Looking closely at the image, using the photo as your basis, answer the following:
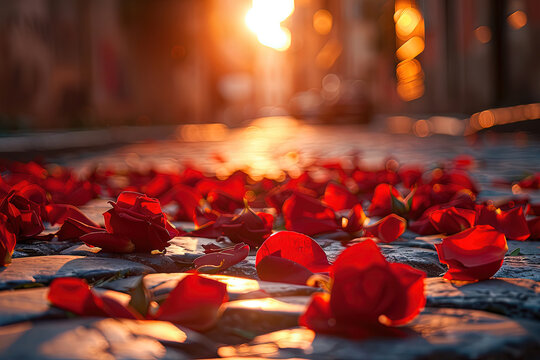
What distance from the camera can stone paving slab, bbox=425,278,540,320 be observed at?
3.34 ft

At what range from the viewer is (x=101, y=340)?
2.63 feet

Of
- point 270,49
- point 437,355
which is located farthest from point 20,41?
point 270,49

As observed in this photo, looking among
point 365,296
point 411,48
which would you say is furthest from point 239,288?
point 411,48

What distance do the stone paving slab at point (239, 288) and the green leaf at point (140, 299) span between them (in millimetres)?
119

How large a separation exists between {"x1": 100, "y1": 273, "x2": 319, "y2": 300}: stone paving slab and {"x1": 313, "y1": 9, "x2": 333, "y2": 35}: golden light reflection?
4972 centimetres

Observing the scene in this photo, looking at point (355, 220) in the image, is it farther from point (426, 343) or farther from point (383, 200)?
point (426, 343)

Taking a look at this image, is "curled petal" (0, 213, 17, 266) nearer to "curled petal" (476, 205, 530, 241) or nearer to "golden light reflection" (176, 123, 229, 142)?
"curled petal" (476, 205, 530, 241)

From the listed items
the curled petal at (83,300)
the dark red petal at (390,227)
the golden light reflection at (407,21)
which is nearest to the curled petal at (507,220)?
the dark red petal at (390,227)

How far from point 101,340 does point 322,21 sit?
5596cm

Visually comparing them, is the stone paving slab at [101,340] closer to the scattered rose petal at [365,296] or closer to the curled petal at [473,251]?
the scattered rose petal at [365,296]

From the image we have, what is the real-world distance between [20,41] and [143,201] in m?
10.5

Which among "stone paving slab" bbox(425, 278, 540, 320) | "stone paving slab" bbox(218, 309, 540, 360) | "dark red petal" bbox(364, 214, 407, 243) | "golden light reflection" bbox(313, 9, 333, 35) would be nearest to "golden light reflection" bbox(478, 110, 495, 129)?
"dark red petal" bbox(364, 214, 407, 243)

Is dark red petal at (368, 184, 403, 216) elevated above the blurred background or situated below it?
below

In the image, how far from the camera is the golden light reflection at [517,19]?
356 inches
